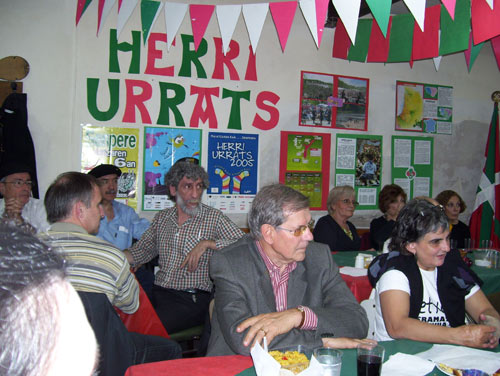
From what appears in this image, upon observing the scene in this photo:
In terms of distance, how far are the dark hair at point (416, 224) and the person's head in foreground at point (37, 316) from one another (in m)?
1.80

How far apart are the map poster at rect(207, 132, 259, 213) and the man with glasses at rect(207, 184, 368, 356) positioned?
2598 millimetres

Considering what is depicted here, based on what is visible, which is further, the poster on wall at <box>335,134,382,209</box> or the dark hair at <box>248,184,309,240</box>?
the poster on wall at <box>335,134,382,209</box>

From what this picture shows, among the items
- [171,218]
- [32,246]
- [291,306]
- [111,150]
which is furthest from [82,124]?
[32,246]

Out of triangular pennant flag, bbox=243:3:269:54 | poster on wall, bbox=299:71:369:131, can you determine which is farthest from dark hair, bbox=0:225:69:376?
poster on wall, bbox=299:71:369:131

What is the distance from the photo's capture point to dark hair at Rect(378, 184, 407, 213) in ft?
15.5

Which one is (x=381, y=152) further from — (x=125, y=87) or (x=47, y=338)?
(x=47, y=338)

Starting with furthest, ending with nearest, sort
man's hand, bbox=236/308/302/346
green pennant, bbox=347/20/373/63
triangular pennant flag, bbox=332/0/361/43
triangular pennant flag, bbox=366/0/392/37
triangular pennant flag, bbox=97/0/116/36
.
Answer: green pennant, bbox=347/20/373/63
triangular pennant flag, bbox=97/0/116/36
triangular pennant flag, bbox=332/0/361/43
triangular pennant flag, bbox=366/0/392/37
man's hand, bbox=236/308/302/346

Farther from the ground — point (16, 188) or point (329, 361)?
point (16, 188)

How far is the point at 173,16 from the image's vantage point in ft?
13.1

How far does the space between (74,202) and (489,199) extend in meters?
4.95

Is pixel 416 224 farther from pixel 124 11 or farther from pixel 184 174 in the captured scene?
pixel 124 11

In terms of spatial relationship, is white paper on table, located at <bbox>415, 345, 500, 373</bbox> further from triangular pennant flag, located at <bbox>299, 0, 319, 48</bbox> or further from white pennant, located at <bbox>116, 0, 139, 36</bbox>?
white pennant, located at <bbox>116, 0, 139, 36</bbox>

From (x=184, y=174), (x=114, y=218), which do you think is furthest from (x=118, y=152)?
(x=184, y=174)

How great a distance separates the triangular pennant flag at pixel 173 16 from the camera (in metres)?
3.98
